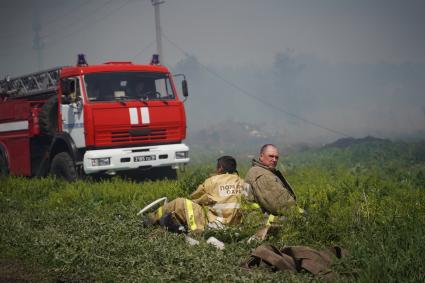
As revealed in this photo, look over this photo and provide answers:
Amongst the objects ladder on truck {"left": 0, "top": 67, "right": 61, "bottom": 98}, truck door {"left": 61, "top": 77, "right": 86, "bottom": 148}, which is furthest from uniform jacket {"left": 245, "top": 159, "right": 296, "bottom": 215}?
ladder on truck {"left": 0, "top": 67, "right": 61, "bottom": 98}

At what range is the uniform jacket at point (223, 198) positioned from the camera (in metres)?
8.03

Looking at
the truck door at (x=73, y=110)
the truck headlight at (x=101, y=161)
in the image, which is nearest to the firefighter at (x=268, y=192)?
the truck headlight at (x=101, y=161)

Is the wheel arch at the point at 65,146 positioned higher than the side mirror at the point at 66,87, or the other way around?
the side mirror at the point at 66,87

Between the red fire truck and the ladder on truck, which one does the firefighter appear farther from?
the ladder on truck

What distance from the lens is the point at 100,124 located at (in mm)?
13328

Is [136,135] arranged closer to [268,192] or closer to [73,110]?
[73,110]

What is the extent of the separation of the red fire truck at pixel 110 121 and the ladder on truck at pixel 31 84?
138mm

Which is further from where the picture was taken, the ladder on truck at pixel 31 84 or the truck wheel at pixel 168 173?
the ladder on truck at pixel 31 84

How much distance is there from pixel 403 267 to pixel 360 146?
23813 mm

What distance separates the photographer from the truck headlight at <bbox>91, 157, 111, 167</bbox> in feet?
43.4

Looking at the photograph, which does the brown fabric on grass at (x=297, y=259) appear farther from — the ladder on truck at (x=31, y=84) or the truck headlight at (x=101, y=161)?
the ladder on truck at (x=31, y=84)

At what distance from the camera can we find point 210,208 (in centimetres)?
815

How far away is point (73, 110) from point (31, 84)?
3.57m

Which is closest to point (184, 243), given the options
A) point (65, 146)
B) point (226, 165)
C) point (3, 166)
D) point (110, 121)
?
point (226, 165)
